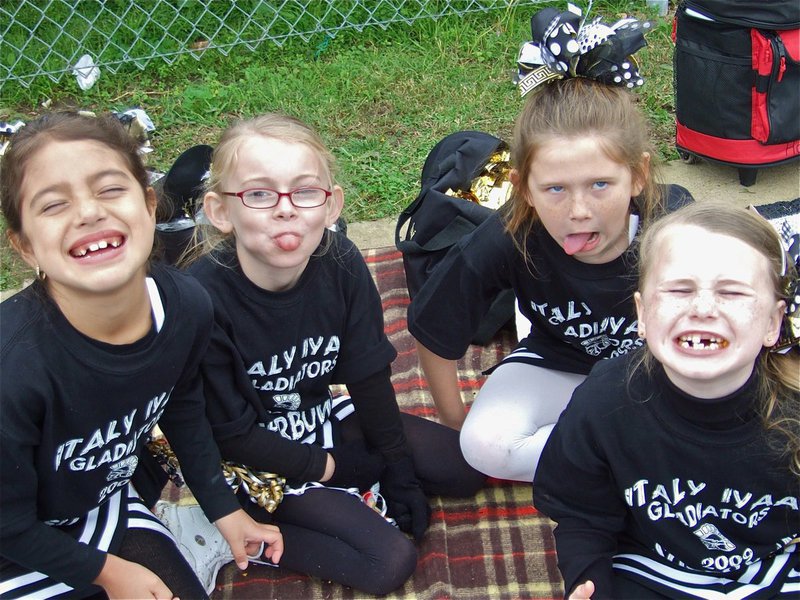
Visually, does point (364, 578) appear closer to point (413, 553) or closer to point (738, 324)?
point (413, 553)

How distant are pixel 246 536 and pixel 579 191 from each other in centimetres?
102

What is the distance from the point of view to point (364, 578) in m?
2.02

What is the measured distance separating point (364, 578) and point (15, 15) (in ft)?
11.1

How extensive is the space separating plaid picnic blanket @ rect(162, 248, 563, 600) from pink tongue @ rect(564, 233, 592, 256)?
662 millimetres

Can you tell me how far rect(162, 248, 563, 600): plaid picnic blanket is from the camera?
6.81 feet

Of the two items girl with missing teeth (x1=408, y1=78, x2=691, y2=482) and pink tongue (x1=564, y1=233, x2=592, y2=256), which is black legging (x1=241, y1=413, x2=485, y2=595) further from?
pink tongue (x1=564, y1=233, x2=592, y2=256)

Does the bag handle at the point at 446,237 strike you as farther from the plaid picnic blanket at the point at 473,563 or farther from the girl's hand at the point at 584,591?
the girl's hand at the point at 584,591

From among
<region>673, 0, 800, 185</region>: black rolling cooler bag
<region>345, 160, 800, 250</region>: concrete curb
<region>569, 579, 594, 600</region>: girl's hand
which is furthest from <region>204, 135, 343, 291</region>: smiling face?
<region>673, 0, 800, 185</region>: black rolling cooler bag

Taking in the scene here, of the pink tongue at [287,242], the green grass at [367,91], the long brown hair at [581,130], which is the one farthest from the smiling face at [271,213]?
the green grass at [367,91]

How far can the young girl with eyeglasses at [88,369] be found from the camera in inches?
62.5

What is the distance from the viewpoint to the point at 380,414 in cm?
219

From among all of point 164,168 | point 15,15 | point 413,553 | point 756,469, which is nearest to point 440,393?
point 413,553

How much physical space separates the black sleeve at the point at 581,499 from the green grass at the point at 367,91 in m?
1.83

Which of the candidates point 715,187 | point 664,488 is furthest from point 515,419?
point 715,187
